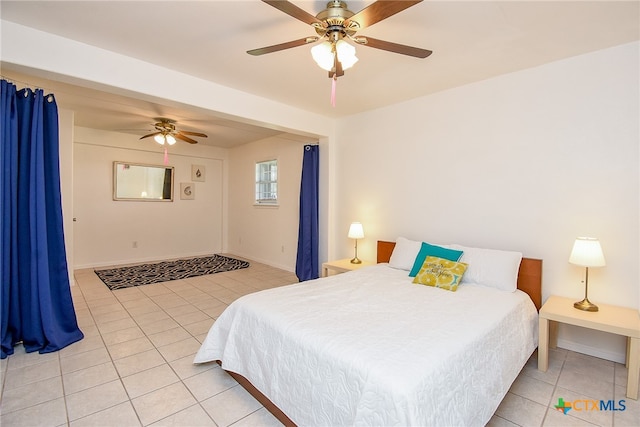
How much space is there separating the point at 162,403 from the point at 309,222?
310 cm

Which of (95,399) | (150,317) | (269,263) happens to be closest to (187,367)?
(95,399)

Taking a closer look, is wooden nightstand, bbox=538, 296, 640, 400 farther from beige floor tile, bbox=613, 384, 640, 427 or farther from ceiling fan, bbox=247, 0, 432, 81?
ceiling fan, bbox=247, 0, 432, 81

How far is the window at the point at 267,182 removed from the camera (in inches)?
236

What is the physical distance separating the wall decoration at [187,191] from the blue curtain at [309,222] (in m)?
3.25

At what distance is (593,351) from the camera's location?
257 cm

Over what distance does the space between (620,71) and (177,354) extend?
13.7ft

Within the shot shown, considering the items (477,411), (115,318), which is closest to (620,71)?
(477,411)

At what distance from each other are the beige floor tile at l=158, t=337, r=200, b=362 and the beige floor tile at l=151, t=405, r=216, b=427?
2.32 feet

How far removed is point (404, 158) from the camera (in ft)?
12.2

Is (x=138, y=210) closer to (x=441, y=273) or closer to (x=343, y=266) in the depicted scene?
(x=343, y=266)

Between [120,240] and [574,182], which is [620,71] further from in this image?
[120,240]

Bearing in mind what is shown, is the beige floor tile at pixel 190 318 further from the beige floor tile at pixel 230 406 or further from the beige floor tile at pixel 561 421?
the beige floor tile at pixel 561 421

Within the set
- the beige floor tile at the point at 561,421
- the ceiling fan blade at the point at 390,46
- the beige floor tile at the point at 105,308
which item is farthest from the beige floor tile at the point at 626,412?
the beige floor tile at the point at 105,308

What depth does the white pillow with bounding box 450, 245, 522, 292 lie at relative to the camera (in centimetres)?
261
